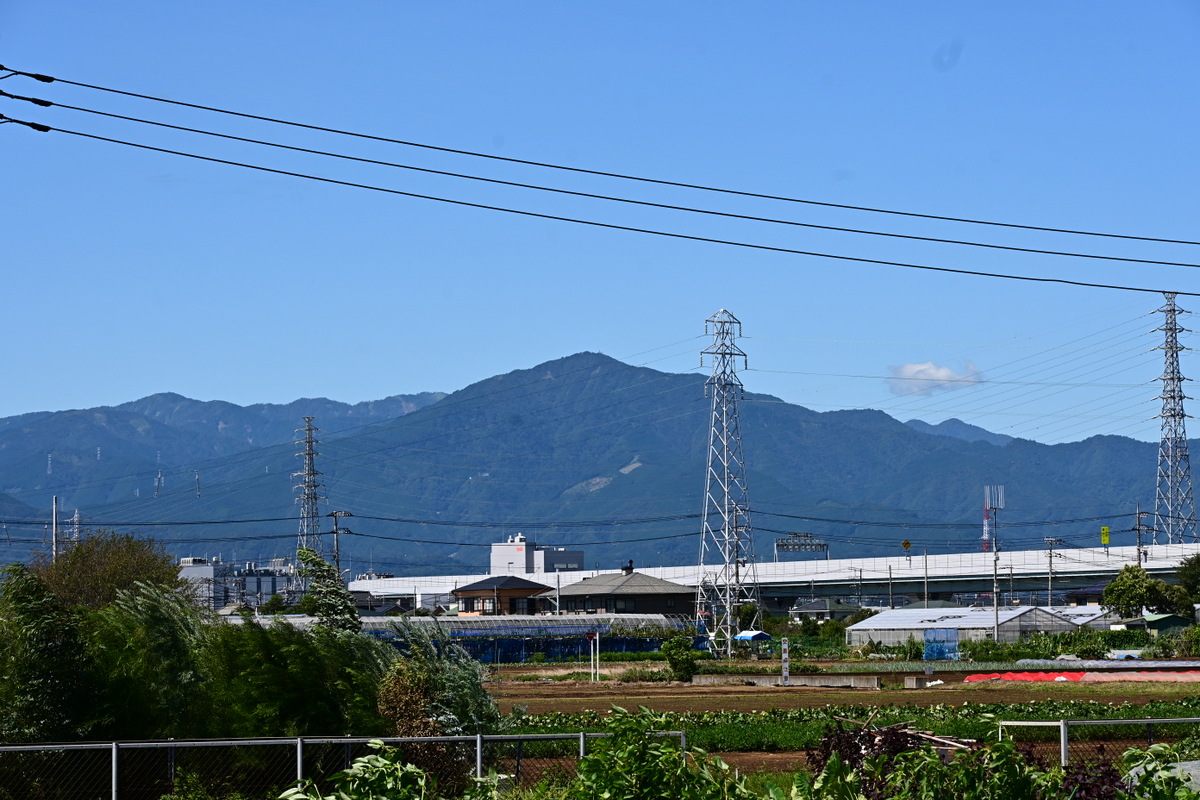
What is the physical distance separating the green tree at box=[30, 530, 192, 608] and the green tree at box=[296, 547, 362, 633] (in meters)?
47.0

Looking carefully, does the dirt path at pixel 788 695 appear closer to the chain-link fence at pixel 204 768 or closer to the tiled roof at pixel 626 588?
the chain-link fence at pixel 204 768

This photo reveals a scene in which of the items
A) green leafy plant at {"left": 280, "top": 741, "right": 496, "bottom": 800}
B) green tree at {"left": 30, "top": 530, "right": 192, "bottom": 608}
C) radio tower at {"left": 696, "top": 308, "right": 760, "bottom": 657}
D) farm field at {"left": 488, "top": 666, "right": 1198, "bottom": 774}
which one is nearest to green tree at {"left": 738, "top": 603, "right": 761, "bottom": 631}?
radio tower at {"left": 696, "top": 308, "right": 760, "bottom": 657}

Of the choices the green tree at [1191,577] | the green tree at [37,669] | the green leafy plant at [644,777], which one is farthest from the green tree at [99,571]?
the green tree at [1191,577]

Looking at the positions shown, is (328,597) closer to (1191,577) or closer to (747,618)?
(747,618)

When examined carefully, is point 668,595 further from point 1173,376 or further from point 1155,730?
point 1155,730

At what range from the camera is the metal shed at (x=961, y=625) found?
320ft

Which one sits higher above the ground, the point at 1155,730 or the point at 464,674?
the point at 464,674

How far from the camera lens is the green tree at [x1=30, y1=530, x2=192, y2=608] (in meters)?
71.4

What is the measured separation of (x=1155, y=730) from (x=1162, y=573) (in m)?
131

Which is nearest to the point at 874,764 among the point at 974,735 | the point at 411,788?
the point at 411,788

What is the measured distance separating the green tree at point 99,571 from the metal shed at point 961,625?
55.3 metres

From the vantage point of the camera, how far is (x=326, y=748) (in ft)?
68.6

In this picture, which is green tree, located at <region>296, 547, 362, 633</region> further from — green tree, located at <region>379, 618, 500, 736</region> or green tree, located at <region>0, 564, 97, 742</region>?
green tree, located at <region>0, 564, 97, 742</region>

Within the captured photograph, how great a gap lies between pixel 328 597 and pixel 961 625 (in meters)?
81.9
